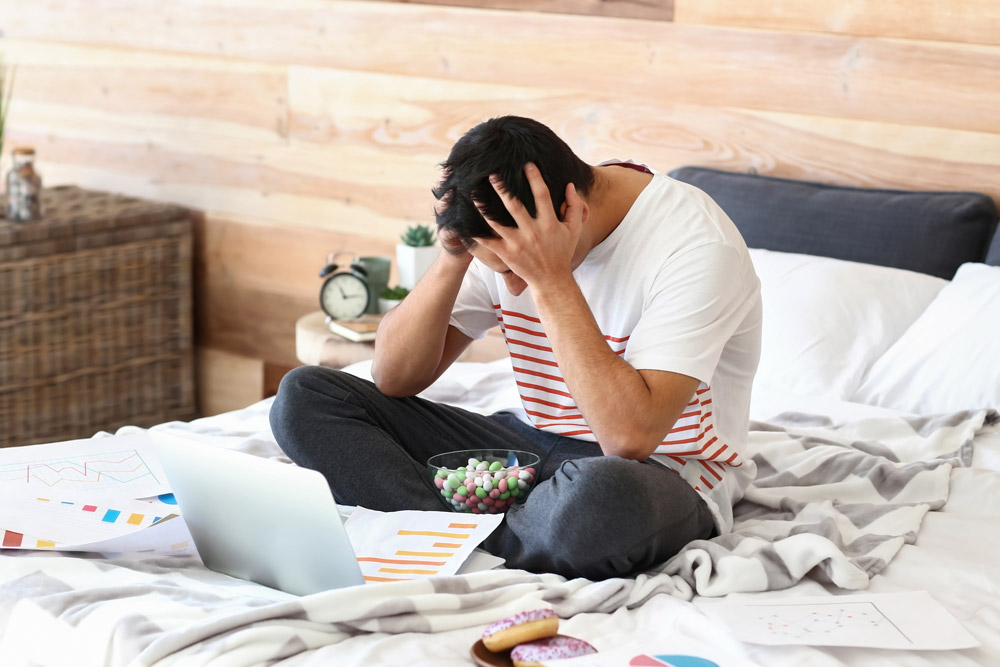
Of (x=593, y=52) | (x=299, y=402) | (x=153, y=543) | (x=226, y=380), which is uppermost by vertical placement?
(x=593, y=52)

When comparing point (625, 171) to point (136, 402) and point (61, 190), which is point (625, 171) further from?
point (61, 190)

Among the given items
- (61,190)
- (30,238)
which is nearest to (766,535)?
(30,238)

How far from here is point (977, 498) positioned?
59.3 inches

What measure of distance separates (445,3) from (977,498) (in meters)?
1.68

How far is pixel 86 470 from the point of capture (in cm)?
145

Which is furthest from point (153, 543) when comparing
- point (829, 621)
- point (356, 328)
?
Answer: point (356, 328)

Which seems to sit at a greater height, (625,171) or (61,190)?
(625,171)

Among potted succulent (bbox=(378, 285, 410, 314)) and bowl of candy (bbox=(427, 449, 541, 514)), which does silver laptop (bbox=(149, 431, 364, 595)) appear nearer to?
bowl of candy (bbox=(427, 449, 541, 514))

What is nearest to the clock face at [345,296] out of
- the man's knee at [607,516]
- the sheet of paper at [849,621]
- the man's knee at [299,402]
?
the man's knee at [299,402]

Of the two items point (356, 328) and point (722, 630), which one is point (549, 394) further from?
point (356, 328)

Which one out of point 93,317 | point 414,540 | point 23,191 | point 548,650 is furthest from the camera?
point 93,317

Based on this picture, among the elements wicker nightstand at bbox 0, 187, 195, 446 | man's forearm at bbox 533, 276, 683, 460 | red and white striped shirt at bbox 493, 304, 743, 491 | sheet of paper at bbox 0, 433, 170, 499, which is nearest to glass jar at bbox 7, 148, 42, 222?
wicker nightstand at bbox 0, 187, 195, 446

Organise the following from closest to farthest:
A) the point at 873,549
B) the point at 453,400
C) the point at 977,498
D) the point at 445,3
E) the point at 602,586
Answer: the point at 602,586
the point at 873,549
the point at 977,498
the point at 453,400
the point at 445,3

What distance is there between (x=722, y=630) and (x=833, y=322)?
95 centimetres
